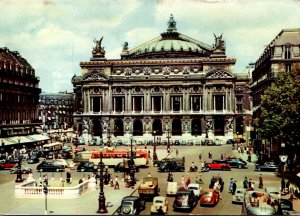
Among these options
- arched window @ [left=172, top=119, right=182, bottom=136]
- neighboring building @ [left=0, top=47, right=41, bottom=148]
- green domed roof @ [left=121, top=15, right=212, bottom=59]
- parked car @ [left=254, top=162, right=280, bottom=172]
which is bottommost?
parked car @ [left=254, top=162, right=280, bottom=172]

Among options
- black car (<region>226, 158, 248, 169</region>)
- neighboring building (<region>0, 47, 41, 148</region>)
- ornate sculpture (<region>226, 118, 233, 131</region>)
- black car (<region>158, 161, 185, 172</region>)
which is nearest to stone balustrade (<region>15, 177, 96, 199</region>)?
black car (<region>158, 161, 185, 172</region>)

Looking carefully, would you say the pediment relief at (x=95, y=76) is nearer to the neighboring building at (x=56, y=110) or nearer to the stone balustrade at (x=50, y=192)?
the neighboring building at (x=56, y=110)

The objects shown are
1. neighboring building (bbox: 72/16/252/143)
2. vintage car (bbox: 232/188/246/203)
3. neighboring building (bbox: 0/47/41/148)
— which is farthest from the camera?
neighboring building (bbox: 72/16/252/143)

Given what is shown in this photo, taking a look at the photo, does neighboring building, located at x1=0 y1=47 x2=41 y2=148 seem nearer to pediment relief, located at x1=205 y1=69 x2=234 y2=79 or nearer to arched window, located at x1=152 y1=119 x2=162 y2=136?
arched window, located at x1=152 y1=119 x2=162 y2=136

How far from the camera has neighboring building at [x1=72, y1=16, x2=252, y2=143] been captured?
88.4m

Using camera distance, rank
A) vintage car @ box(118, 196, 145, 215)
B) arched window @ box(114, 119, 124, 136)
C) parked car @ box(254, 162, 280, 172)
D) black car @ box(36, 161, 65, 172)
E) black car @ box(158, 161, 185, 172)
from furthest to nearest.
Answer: arched window @ box(114, 119, 124, 136) → black car @ box(36, 161, 65, 172) → black car @ box(158, 161, 185, 172) → parked car @ box(254, 162, 280, 172) → vintage car @ box(118, 196, 145, 215)

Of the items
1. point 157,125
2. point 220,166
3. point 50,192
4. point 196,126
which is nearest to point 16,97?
point 157,125

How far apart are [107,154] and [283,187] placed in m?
21.3

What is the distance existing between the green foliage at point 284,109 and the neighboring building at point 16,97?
105ft

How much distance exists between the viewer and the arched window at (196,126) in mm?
88956

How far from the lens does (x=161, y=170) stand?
149 feet

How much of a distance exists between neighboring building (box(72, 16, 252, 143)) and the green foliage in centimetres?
4466

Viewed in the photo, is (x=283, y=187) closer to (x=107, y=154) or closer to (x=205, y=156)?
(x=107, y=154)

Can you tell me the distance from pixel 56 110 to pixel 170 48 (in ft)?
127
